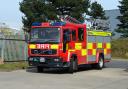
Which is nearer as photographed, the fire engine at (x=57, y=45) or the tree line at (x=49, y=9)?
the fire engine at (x=57, y=45)

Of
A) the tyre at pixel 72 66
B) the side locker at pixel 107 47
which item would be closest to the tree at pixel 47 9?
the side locker at pixel 107 47

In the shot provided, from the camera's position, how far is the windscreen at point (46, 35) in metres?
22.2

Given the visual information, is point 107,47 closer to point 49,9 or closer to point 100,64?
point 100,64

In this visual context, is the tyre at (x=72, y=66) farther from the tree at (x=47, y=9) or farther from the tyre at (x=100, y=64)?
the tree at (x=47, y=9)

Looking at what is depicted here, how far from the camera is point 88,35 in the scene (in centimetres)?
2491

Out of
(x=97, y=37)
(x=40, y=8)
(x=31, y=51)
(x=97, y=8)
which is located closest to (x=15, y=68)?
(x=31, y=51)

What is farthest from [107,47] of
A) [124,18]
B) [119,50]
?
[124,18]

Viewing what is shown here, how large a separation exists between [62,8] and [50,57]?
31.9m

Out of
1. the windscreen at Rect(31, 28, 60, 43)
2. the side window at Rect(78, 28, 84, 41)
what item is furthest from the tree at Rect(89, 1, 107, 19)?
the windscreen at Rect(31, 28, 60, 43)

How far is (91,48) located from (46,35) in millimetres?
3936

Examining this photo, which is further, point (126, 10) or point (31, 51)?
point (126, 10)

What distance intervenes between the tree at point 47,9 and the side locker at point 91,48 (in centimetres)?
2598

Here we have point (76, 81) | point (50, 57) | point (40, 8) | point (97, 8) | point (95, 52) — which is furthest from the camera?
point (97, 8)

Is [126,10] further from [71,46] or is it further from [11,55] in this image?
[71,46]
